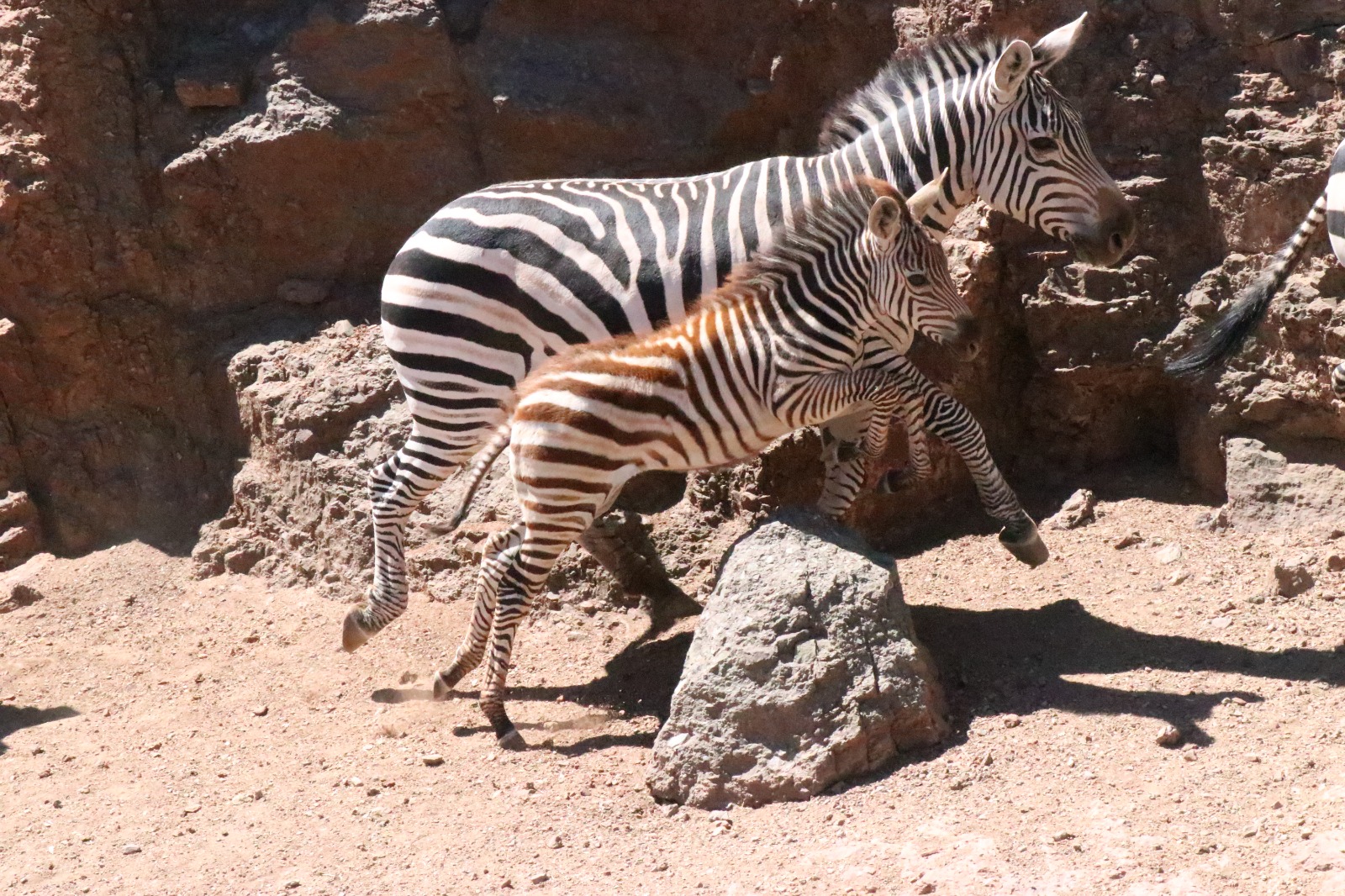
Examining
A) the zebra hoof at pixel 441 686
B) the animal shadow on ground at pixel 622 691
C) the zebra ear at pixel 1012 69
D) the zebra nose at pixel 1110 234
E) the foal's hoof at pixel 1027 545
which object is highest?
the zebra ear at pixel 1012 69

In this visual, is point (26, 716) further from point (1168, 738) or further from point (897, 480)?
point (1168, 738)

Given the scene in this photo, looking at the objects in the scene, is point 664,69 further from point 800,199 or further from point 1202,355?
point 1202,355

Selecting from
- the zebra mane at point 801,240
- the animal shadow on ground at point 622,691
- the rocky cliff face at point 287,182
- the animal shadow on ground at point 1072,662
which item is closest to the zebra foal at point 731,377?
the zebra mane at point 801,240

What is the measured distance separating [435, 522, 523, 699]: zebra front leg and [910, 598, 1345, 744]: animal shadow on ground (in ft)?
6.44

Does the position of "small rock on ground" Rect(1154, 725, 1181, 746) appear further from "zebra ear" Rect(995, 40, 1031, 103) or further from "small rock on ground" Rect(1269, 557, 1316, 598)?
"zebra ear" Rect(995, 40, 1031, 103)

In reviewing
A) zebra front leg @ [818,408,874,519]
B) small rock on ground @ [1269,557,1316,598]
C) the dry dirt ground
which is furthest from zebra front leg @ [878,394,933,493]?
small rock on ground @ [1269,557,1316,598]

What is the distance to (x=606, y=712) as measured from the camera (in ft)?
22.0

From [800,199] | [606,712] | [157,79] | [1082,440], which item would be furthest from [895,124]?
[157,79]

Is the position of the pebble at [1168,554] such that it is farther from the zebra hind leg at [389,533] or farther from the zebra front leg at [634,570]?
the zebra hind leg at [389,533]

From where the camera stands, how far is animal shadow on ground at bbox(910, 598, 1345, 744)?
18.4 feet

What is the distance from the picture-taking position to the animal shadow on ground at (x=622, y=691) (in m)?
6.62

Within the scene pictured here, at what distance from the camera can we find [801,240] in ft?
20.8

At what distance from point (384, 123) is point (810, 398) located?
4205 mm

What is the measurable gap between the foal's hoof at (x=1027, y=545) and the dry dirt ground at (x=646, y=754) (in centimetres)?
19
